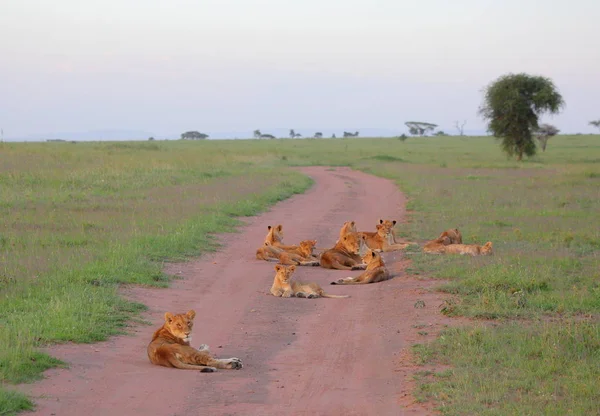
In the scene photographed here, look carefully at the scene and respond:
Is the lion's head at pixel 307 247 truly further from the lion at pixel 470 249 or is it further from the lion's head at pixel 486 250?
the lion's head at pixel 486 250

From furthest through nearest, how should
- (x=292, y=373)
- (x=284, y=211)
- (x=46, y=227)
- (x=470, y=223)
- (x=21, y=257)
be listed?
(x=284, y=211), (x=470, y=223), (x=46, y=227), (x=21, y=257), (x=292, y=373)

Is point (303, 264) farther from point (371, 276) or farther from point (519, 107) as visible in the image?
point (519, 107)

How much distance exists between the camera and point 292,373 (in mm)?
6871

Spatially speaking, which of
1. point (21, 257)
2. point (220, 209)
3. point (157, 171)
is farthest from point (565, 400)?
point (157, 171)

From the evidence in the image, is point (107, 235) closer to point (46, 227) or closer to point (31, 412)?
point (46, 227)

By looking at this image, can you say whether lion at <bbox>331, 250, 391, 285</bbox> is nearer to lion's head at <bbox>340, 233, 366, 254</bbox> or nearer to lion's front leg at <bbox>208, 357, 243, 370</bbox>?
lion's head at <bbox>340, 233, 366, 254</bbox>

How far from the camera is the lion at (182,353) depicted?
6941 mm

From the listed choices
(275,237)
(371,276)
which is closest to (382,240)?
(275,237)

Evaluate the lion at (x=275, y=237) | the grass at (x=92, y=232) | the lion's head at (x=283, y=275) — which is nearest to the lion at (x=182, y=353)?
the grass at (x=92, y=232)

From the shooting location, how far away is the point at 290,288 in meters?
10.2

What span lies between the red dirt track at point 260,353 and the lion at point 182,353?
0.09 meters

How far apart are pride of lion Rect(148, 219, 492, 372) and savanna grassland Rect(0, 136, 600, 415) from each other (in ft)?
2.01

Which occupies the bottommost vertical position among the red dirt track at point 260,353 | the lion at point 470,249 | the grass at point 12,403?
the red dirt track at point 260,353

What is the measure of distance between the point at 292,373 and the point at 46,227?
952 cm
